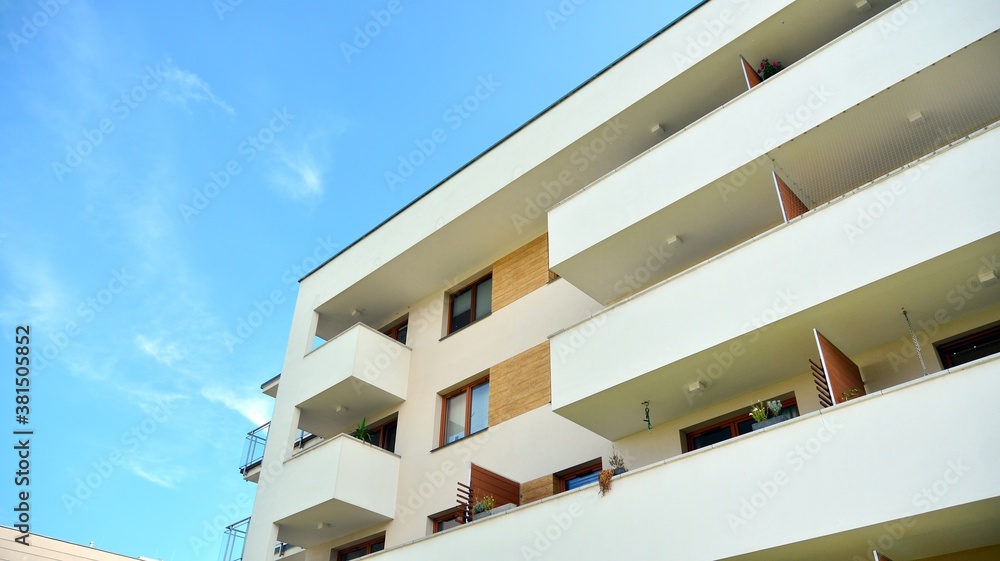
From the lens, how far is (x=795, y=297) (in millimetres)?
10555

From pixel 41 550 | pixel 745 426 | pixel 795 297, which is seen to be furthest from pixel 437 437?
pixel 41 550

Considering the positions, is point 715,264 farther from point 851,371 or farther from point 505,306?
point 505,306

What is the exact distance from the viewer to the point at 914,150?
471 inches

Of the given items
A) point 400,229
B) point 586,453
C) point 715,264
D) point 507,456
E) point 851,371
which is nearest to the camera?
point 851,371

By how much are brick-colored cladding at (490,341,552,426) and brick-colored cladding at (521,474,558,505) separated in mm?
1509

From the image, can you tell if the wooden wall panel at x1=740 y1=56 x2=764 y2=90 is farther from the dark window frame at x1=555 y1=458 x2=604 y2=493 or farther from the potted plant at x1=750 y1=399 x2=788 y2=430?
the dark window frame at x1=555 y1=458 x2=604 y2=493

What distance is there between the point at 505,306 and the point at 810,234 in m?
8.16

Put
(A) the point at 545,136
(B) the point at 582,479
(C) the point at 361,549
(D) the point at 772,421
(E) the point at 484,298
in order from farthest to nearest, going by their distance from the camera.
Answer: (E) the point at 484,298, (C) the point at 361,549, (A) the point at 545,136, (B) the point at 582,479, (D) the point at 772,421

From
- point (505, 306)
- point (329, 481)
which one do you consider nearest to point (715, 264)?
point (505, 306)

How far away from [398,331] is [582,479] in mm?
8178

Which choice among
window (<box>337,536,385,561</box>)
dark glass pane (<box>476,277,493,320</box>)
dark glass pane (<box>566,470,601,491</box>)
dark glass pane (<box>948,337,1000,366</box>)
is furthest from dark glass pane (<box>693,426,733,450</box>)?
window (<box>337,536,385,561</box>)

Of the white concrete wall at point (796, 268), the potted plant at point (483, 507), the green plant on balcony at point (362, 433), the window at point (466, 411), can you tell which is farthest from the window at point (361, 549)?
the white concrete wall at point (796, 268)

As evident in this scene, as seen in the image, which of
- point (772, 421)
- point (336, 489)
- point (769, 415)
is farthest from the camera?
point (336, 489)

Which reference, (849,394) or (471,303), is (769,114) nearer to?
(849,394)
